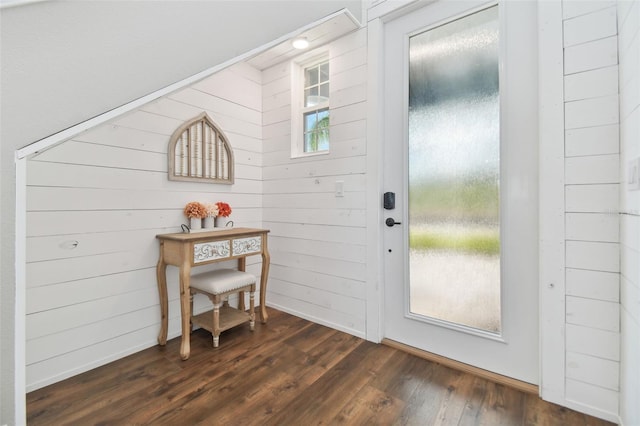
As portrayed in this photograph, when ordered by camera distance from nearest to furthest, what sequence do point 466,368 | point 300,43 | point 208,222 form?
point 466,368 → point 208,222 → point 300,43

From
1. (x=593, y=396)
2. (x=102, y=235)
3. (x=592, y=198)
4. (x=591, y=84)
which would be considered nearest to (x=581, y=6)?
(x=591, y=84)

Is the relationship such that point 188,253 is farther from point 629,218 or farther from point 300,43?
point 629,218

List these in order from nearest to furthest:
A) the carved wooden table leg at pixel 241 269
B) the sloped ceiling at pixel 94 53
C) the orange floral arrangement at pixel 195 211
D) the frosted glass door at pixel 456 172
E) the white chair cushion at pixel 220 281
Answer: the sloped ceiling at pixel 94 53
the frosted glass door at pixel 456 172
the white chair cushion at pixel 220 281
the orange floral arrangement at pixel 195 211
the carved wooden table leg at pixel 241 269

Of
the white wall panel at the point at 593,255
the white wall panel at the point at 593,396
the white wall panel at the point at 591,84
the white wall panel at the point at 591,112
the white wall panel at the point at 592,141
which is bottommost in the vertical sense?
the white wall panel at the point at 593,396

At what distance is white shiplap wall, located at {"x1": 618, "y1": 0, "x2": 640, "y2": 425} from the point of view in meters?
1.08

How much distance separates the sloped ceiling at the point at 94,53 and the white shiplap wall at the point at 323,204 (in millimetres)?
1209

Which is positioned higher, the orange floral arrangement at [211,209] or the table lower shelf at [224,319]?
the orange floral arrangement at [211,209]

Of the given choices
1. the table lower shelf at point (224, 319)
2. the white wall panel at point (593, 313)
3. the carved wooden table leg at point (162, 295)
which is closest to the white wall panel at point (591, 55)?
the white wall panel at point (593, 313)

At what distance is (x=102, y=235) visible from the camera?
1.80 metres

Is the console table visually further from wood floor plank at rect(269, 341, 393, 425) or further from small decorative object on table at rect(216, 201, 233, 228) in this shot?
wood floor plank at rect(269, 341, 393, 425)

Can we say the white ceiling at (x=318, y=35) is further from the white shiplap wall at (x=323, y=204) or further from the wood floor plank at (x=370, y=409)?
the wood floor plank at (x=370, y=409)

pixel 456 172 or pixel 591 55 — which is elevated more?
pixel 591 55

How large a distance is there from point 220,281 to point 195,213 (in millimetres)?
546

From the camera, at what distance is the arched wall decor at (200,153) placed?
213cm
